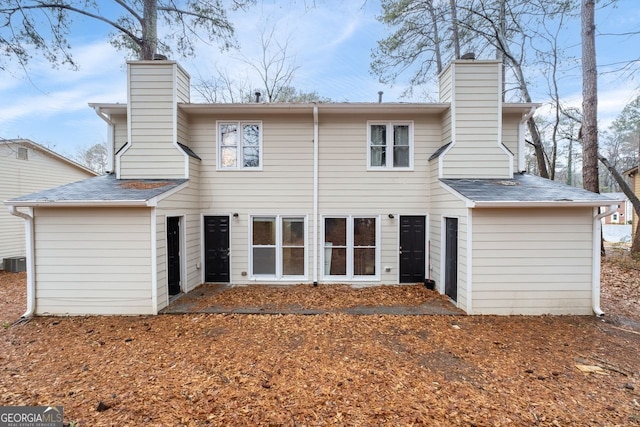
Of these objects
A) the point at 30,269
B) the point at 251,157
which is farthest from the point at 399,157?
the point at 30,269

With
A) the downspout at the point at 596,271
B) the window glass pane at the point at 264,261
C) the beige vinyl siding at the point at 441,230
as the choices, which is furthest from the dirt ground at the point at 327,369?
the window glass pane at the point at 264,261

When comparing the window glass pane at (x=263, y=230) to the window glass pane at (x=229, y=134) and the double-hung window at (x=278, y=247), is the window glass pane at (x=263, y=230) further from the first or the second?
the window glass pane at (x=229, y=134)

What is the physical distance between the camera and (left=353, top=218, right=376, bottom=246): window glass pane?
7520 mm

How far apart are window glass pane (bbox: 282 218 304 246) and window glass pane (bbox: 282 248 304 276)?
196 mm

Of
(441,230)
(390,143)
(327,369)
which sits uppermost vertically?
(390,143)

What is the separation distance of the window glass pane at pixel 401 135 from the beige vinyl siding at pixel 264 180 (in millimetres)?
2387

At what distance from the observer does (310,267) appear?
297 inches

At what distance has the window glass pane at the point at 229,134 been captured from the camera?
7574mm

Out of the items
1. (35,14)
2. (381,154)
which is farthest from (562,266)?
(35,14)

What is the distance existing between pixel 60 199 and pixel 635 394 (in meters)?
9.44

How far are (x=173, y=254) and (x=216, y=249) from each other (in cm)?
115

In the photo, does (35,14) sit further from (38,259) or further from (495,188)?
(495,188)

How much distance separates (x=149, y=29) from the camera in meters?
9.48

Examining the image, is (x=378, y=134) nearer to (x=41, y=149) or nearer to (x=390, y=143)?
(x=390, y=143)
